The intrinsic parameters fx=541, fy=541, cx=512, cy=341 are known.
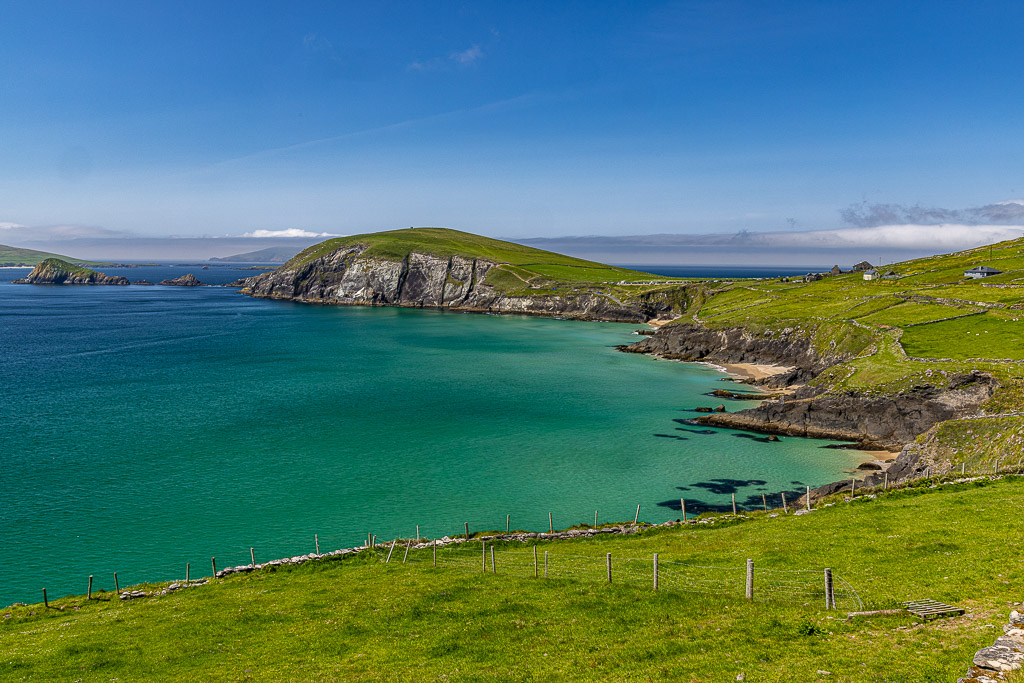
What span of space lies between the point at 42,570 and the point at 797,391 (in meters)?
87.6

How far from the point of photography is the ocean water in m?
43.5

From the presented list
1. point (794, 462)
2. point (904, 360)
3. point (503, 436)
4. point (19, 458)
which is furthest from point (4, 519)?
point (904, 360)

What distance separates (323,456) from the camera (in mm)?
61562

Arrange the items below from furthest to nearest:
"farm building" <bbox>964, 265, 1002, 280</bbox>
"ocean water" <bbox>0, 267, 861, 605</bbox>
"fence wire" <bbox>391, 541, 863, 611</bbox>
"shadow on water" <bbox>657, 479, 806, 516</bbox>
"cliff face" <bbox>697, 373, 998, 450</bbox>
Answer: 1. "farm building" <bbox>964, 265, 1002, 280</bbox>
2. "cliff face" <bbox>697, 373, 998, 450</bbox>
3. "shadow on water" <bbox>657, 479, 806, 516</bbox>
4. "ocean water" <bbox>0, 267, 861, 605</bbox>
5. "fence wire" <bbox>391, 541, 863, 611</bbox>

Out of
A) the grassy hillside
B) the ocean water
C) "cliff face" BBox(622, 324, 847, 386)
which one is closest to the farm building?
"cliff face" BBox(622, 324, 847, 386)

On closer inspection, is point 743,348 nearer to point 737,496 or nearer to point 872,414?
point 872,414

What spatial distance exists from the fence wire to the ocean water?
1053 centimetres

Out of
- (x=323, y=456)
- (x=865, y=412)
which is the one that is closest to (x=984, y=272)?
(x=865, y=412)

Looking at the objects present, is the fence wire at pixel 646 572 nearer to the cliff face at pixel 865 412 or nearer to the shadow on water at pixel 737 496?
the shadow on water at pixel 737 496

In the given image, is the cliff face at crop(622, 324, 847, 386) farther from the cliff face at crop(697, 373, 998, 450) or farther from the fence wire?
the fence wire

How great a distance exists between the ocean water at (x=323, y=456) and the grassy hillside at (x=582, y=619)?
12125 mm

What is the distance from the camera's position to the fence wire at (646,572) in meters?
23.2

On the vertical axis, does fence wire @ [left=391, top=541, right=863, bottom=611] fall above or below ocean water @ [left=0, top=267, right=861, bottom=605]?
above

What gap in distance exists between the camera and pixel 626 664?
18.2 metres
